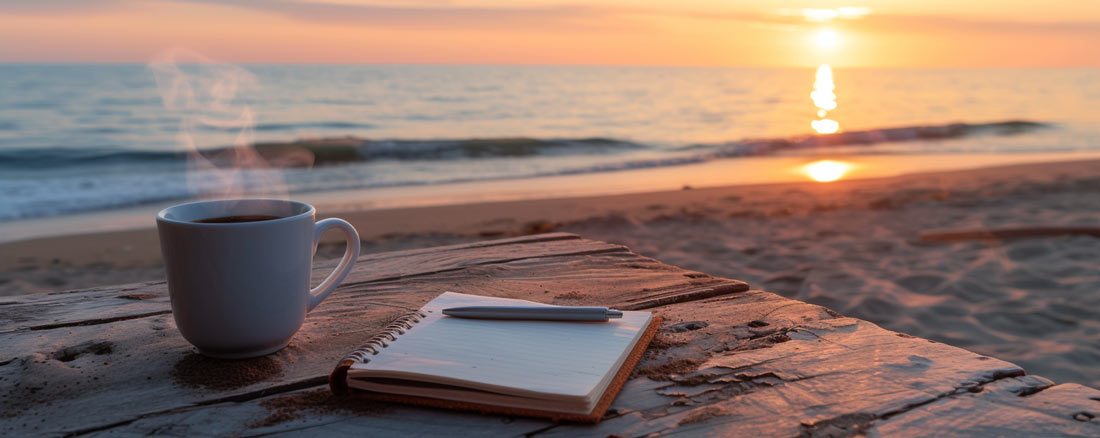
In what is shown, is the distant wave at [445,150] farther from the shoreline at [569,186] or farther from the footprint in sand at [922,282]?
the footprint in sand at [922,282]

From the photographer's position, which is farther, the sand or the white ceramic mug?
the sand

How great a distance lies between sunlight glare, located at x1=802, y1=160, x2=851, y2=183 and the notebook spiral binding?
6434 millimetres

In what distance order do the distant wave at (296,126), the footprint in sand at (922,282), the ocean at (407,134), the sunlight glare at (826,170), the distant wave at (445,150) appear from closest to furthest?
the footprint in sand at (922,282) → the ocean at (407,134) → the sunlight glare at (826,170) → the distant wave at (445,150) → the distant wave at (296,126)

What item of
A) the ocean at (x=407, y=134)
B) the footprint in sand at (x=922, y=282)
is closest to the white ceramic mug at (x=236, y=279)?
the ocean at (x=407, y=134)

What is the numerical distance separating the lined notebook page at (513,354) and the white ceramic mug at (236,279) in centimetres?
15

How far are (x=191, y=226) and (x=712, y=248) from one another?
3202 mm

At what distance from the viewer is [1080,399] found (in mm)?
712

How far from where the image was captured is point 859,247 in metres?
3.62

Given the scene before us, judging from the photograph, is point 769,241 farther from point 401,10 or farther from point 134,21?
point 401,10

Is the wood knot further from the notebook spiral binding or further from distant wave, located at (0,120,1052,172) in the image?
distant wave, located at (0,120,1052,172)

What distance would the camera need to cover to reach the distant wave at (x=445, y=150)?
857 cm

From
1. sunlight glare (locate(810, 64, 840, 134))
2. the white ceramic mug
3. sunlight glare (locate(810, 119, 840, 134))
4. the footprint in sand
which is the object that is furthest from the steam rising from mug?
sunlight glare (locate(810, 64, 840, 134))

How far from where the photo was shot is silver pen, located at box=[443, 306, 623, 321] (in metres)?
0.86

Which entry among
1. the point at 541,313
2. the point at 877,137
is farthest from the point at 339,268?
the point at 877,137
